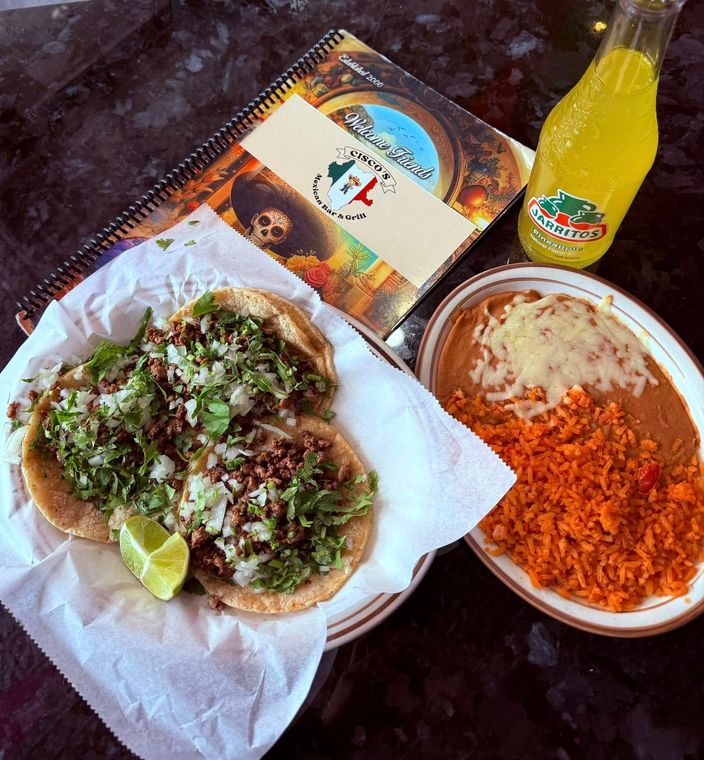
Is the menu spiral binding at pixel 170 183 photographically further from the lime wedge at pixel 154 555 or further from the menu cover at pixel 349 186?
the lime wedge at pixel 154 555

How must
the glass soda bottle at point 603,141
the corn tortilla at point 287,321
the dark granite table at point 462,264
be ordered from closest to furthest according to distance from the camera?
1. the glass soda bottle at point 603,141
2. the dark granite table at point 462,264
3. the corn tortilla at point 287,321

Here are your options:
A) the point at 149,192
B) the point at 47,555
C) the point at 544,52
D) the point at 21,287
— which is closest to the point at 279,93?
the point at 149,192

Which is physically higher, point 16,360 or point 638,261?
point 16,360

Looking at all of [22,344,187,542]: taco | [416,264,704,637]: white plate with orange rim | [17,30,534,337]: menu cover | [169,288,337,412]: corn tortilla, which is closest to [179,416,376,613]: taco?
[22,344,187,542]: taco

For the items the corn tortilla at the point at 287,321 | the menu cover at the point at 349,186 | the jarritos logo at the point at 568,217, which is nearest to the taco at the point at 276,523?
the corn tortilla at the point at 287,321

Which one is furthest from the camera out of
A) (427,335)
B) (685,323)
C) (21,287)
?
(21,287)

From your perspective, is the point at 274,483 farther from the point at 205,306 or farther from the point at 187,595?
the point at 205,306

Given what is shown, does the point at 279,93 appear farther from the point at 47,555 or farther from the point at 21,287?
the point at 47,555

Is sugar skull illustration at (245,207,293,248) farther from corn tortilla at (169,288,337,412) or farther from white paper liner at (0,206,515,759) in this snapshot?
corn tortilla at (169,288,337,412)
